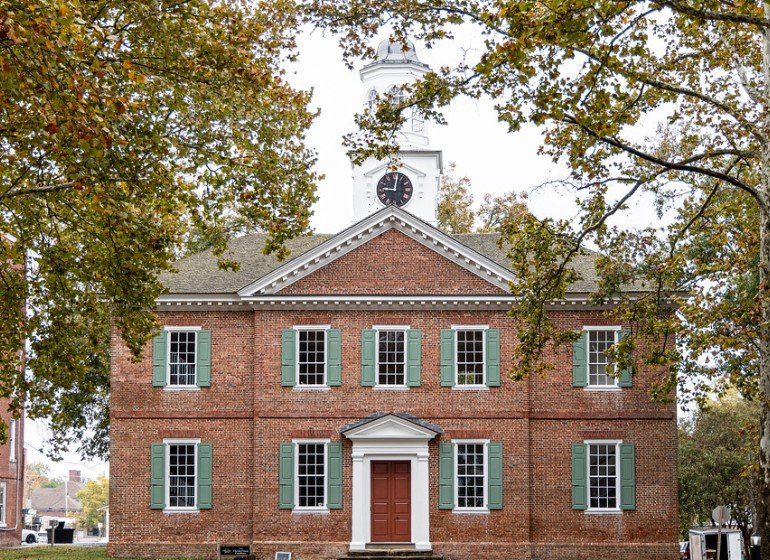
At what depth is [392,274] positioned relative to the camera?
32.2 m

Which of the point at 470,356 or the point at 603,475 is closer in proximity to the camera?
the point at 603,475

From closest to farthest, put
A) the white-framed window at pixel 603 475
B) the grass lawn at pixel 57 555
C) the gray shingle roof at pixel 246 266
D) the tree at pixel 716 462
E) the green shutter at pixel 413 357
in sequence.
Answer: the grass lawn at pixel 57 555 → the white-framed window at pixel 603 475 → the green shutter at pixel 413 357 → the gray shingle roof at pixel 246 266 → the tree at pixel 716 462

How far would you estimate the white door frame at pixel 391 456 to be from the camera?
1230 inches

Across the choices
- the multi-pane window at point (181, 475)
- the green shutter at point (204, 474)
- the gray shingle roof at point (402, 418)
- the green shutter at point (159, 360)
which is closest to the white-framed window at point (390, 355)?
the gray shingle roof at point (402, 418)

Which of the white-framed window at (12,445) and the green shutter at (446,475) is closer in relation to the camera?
the green shutter at (446,475)

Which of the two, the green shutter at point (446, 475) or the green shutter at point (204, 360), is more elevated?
the green shutter at point (204, 360)

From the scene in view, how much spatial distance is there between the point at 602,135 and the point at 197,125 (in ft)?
22.7

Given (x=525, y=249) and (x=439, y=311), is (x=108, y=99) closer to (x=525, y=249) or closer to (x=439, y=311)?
(x=525, y=249)

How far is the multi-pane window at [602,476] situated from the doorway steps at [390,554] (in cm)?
476

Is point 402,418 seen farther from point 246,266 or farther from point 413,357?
point 246,266

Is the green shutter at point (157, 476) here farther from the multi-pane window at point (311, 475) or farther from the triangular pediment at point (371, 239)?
the triangular pediment at point (371, 239)

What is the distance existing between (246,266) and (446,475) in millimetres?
9251

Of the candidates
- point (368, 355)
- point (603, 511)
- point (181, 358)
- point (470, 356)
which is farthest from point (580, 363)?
point (181, 358)

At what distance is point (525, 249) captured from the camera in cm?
2036
